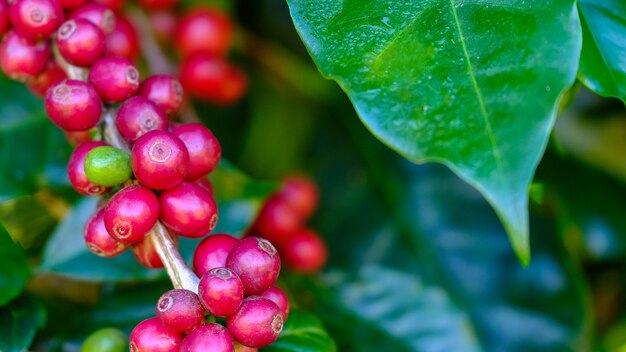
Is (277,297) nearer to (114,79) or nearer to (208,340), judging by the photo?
(208,340)

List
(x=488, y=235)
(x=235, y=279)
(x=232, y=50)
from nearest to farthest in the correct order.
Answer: (x=235, y=279), (x=488, y=235), (x=232, y=50)

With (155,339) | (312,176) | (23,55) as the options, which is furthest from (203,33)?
(155,339)

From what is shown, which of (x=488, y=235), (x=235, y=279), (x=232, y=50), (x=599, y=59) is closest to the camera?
(x=235, y=279)

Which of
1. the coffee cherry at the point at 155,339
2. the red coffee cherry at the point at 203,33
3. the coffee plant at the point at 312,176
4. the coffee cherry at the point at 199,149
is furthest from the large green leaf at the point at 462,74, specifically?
the red coffee cherry at the point at 203,33

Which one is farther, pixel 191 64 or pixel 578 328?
pixel 191 64

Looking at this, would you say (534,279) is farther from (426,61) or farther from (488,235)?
(426,61)

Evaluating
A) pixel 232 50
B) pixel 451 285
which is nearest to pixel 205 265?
pixel 451 285
